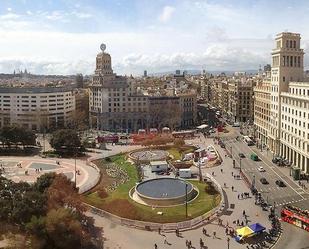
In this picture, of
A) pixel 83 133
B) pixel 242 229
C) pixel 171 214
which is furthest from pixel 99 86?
pixel 242 229

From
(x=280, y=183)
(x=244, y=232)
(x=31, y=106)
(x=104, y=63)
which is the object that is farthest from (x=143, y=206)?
(x=104, y=63)

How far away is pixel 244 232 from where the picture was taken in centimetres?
6153

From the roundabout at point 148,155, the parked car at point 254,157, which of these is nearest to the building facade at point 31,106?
the roundabout at point 148,155

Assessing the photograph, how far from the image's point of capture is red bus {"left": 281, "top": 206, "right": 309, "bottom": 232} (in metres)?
65.1

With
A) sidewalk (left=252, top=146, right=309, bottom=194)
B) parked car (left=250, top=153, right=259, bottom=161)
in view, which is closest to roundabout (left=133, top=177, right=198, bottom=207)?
sidewalk (left=252, top=146, right=309, bottom=194)

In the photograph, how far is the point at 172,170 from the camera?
10412 centimetres

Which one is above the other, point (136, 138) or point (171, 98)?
point (171, 98)

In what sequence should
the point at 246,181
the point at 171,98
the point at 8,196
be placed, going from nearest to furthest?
the point at 8,196, the point at 246,181, the point at 171,98

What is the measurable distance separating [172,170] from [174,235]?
40449 millimetres

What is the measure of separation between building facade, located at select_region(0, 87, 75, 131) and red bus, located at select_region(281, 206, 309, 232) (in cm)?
12919

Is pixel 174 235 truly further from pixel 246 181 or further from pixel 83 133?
pixel 83 133

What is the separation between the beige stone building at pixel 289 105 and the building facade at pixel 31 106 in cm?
9622

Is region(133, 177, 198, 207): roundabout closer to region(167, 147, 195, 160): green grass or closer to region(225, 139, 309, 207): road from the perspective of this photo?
region(225, 139, 309, 207): road

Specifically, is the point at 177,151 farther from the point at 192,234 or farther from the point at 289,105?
the point at 192,234
